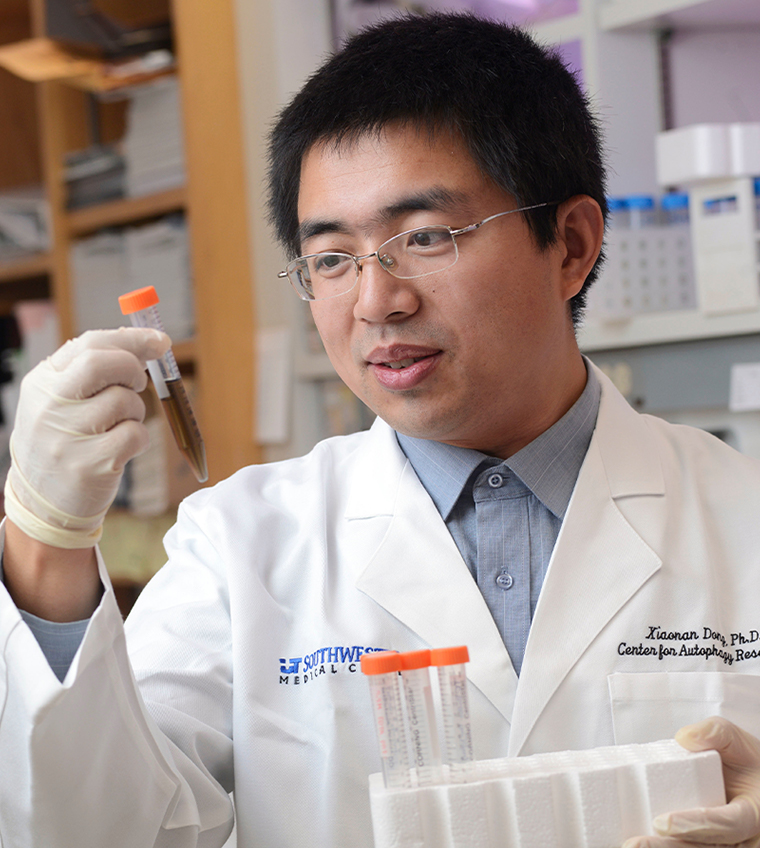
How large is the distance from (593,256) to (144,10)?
201 centimetres

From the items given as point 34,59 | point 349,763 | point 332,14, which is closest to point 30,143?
point 34,59

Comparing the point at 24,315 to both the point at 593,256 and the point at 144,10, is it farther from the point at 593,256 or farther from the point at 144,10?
the point at 593,256

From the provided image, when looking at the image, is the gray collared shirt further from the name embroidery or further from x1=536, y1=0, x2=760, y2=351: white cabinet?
x1=536, y1=0, x2=760, y2=351: white cabinet

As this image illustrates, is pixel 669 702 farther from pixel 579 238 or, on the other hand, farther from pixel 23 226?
pixel 23 226

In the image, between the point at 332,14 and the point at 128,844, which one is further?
the point at 332,14

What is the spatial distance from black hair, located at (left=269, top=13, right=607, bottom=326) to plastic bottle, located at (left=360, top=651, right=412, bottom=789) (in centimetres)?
59

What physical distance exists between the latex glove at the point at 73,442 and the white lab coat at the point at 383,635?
8.8 inches

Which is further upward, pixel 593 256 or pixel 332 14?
pixel 332 14

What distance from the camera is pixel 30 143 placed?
329cm

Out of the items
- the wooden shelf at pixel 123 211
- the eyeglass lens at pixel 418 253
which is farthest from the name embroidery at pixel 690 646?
the wooden shelf at pixel 123 211

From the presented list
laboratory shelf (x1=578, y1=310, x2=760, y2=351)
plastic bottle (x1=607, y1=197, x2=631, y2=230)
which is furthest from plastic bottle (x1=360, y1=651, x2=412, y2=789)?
plastic bottle (x1=607, y1=197, x2=631, y2=230)

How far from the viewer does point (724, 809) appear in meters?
0.85

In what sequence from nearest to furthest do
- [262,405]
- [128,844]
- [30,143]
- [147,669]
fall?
[128,844], [147,669], [262,405], [30,143]

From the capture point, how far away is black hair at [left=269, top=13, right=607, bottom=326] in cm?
113
